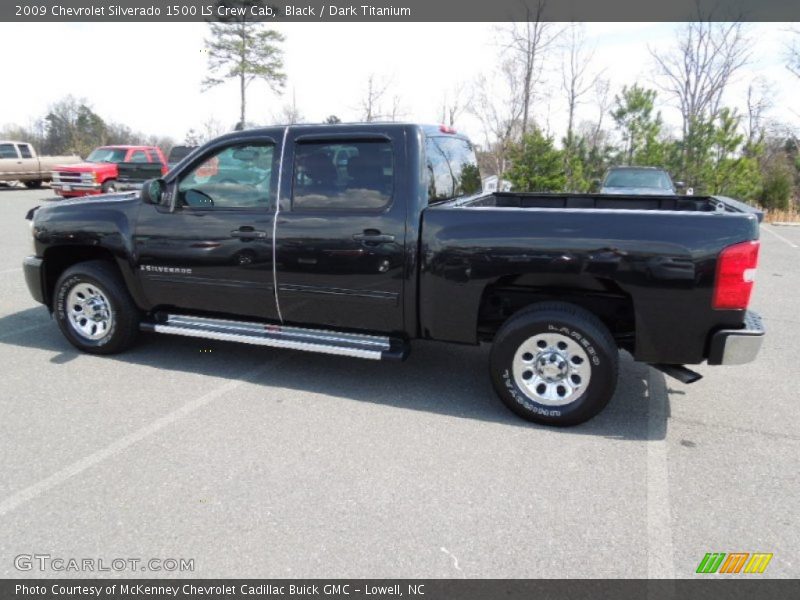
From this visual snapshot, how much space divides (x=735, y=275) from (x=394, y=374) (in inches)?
103

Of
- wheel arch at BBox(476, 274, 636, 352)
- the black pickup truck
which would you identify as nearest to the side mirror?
the black pickup truck

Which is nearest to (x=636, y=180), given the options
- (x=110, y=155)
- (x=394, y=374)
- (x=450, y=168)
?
(x=450, y=168)

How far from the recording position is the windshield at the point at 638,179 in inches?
601

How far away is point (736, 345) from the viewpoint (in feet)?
11.5

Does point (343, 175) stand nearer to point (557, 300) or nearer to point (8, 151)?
point (557, 300)

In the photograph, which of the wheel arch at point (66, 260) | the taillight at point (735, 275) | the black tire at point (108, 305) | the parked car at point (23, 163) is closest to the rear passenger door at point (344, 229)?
the black tire at point (108, 305)

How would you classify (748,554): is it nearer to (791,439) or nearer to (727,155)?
(791,439)

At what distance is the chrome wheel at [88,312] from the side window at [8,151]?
23353mm

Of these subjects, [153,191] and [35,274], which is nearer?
[153,191]

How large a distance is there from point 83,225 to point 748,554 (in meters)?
5.26

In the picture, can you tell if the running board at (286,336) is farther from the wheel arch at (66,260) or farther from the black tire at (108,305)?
the wheel arch at (66,260)

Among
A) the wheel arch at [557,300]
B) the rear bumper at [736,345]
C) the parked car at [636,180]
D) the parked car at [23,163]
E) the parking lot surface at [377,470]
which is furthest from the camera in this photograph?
the parked car at [23,163]

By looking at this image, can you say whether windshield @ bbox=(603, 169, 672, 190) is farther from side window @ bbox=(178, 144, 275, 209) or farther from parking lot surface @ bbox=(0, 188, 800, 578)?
side window @ bbox=(178, 144, 275, 209)
